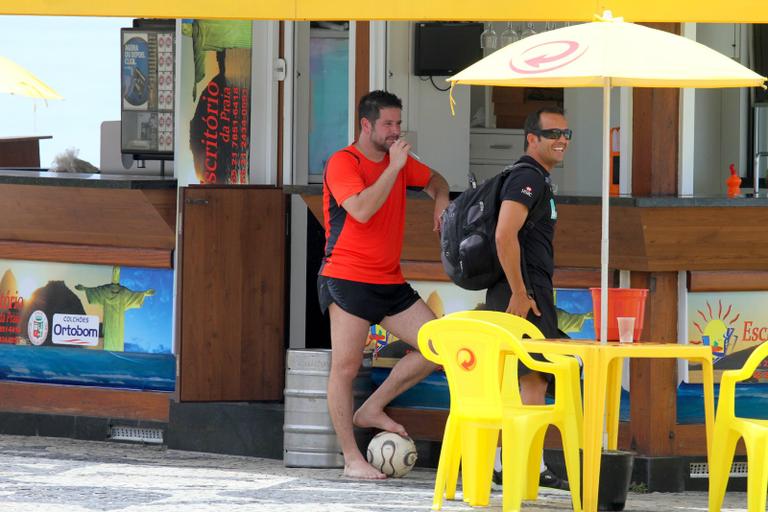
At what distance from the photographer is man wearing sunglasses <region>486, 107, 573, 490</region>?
7371mm

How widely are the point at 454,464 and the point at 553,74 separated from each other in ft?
5.68

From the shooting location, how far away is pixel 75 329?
31.0ft

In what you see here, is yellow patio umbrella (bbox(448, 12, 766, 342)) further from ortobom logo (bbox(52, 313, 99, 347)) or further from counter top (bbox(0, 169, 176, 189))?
ortobom logo (bbox(52, 313, 99, 347))

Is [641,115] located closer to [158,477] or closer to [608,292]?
[608,292]

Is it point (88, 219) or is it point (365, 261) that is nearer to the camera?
point (365, 261)

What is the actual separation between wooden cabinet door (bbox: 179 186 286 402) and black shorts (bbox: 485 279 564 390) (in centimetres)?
176

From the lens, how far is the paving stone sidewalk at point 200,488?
7.30 m

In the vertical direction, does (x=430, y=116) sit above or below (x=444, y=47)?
below

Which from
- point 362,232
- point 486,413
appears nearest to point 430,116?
point 362,232

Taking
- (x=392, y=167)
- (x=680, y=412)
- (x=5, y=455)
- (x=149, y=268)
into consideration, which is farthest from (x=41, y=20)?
(x=680, y=412)

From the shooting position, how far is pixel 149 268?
9.23m

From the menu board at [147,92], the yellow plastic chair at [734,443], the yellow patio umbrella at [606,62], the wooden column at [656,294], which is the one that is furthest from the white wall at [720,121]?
the menu board at [147,92]

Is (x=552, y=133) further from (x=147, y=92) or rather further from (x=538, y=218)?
(x=147, y=92)

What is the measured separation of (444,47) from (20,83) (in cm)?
262
